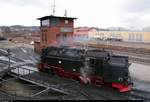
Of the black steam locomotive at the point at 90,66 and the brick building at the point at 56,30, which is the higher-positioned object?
the brick building at the point at 56,30

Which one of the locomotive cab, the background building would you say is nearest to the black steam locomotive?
the locomotive cab

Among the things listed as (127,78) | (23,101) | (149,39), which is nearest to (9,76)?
(23,101)

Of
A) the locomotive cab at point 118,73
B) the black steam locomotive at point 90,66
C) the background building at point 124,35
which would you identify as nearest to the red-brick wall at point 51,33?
the black steam locomotive at point 90,66

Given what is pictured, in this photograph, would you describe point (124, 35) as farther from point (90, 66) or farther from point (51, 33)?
point (90, 66)

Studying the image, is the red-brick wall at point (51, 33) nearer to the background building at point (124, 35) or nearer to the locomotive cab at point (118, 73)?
the locomotive cab at point (118, 73)

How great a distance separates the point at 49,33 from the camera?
1209 inches

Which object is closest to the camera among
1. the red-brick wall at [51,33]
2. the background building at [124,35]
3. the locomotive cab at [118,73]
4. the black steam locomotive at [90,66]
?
the locomotive cab at [118,73]

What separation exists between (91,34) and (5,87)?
283 ft

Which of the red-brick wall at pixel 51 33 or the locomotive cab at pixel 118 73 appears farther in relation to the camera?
the red-brick wall at pixel 51 33

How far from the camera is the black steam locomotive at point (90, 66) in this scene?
16.3 m

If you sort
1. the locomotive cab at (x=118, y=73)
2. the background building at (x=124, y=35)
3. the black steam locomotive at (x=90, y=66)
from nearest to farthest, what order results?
the locomotive cab at (x=118, y=73) → the black steam locomotive at (x=90, y=66) → the background building at (x=124, y=35)

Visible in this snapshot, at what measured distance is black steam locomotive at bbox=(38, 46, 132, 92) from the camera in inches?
642

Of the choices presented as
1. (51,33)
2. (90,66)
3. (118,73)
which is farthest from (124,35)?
(118,73)

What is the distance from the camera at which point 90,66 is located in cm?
1773
